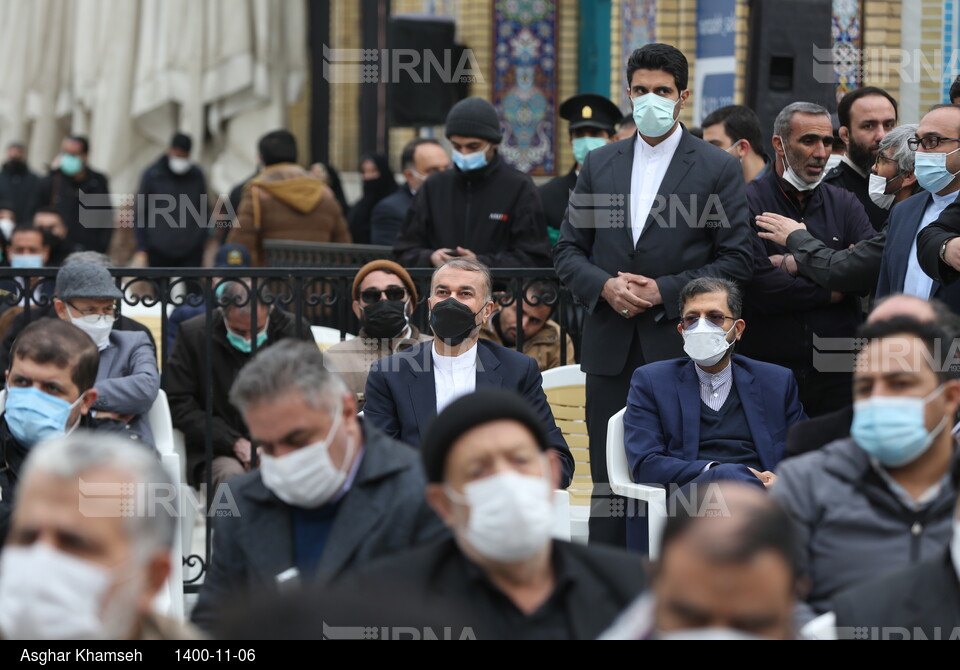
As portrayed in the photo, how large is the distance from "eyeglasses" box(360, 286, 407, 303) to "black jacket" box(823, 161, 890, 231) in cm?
199

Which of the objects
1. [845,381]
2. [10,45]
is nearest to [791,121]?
[845,381]

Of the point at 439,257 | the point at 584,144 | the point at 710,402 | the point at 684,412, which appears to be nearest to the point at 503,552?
the point at 684,412

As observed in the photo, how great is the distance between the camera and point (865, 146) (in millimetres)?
7250

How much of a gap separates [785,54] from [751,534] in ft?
21.1

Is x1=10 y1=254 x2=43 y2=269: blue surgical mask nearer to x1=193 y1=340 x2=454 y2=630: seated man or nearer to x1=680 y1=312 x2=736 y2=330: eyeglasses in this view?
x1=680 y1=312 x2=736 y2=330: eyeglasses

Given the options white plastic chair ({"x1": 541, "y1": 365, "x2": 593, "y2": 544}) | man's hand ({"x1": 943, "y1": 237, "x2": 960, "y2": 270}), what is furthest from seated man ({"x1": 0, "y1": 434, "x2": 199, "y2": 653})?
white plastic chair ({"x1": 541, "y1": 365, "x2": 593, "y2": 544})

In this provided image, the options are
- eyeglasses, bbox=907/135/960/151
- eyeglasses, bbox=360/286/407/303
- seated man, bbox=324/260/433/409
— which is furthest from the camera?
eyeglasses, bbox=360/286/407/303

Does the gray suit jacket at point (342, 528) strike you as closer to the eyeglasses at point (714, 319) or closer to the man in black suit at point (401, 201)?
the eyeglasses at point (714, 319)

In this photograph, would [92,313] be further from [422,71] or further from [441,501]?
[422,71]

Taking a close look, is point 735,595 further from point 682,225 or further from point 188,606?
point 188,606

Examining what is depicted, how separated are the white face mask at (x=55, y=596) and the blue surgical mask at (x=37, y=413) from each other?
7.33 feet

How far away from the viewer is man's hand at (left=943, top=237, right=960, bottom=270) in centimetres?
562

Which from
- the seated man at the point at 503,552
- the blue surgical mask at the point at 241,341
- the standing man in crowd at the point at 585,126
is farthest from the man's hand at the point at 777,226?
the seated man at the point at 503,552

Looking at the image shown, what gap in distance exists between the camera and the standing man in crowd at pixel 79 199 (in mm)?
14070
